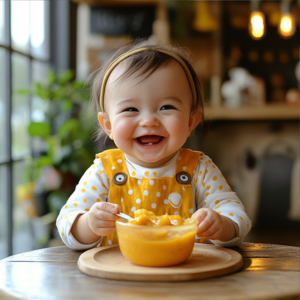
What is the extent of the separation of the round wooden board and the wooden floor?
287 centimetres

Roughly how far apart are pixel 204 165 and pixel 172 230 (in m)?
0.40

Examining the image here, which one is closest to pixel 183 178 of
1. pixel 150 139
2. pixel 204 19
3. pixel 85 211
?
pixel 150 139

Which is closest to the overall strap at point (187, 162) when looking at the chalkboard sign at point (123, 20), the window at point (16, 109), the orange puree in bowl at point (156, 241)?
the orange puree in bowl at point (156, 241)

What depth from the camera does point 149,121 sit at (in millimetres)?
963

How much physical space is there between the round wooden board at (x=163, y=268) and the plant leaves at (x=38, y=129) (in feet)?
5.54

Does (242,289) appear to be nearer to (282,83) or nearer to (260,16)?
(260,16)

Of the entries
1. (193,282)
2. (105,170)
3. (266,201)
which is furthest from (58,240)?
(266,201)

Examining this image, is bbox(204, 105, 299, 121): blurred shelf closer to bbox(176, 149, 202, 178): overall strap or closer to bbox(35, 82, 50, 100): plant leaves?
bbox(35, 82, 50, 100): plant leaves

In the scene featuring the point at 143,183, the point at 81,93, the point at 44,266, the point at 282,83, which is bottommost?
the point at 44,266

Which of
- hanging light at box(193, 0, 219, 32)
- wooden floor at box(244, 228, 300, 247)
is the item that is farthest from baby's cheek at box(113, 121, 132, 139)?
hanging light at box(193, 0, 219, 32)

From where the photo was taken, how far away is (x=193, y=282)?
0.71 metres

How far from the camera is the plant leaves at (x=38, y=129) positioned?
96.9 inches

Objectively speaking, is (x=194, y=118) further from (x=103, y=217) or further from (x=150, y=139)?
(x=103, y=217)

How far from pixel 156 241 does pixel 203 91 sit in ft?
11.9
